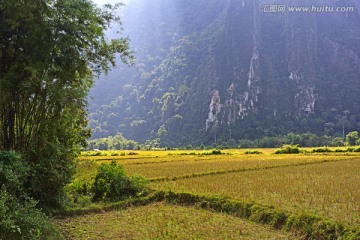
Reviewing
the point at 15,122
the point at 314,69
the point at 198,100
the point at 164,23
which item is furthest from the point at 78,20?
the point at 164,23

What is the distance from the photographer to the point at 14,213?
19.9 ft

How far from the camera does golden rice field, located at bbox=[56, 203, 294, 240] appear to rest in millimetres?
7254

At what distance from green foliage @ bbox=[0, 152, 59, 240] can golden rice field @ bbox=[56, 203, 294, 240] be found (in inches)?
42.8

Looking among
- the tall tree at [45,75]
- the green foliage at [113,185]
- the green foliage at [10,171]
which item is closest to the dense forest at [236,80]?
the green foliage at [113,185]

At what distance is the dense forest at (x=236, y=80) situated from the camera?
89.8 metres

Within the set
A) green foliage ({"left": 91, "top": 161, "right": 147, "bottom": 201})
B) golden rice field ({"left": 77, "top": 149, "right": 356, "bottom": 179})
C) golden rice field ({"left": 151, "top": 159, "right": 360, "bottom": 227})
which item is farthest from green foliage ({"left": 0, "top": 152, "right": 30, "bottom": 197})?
golden rice field ({"left": 151, "top": 159, "right": 360, "bottom": 227})

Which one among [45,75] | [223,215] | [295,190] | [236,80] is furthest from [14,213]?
[236,80]

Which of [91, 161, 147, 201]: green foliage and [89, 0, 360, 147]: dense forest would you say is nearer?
[91, 161, 147, 201]: green foliage

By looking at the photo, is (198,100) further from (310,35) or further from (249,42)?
(310,35)

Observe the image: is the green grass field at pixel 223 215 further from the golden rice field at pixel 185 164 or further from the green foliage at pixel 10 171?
the golden rice field at pixel 185 164

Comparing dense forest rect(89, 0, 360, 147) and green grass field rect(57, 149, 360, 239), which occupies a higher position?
dense forest rect(89, 0, 360, 147)

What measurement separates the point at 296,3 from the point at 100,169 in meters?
135

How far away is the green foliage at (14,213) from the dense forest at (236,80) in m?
69.2

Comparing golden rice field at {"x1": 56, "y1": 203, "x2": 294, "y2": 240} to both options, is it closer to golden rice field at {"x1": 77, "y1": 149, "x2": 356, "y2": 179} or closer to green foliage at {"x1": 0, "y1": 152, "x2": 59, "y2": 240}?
green foliage at {"x1": 0, "y1": 152, "x2": 59, "y2": 240}
